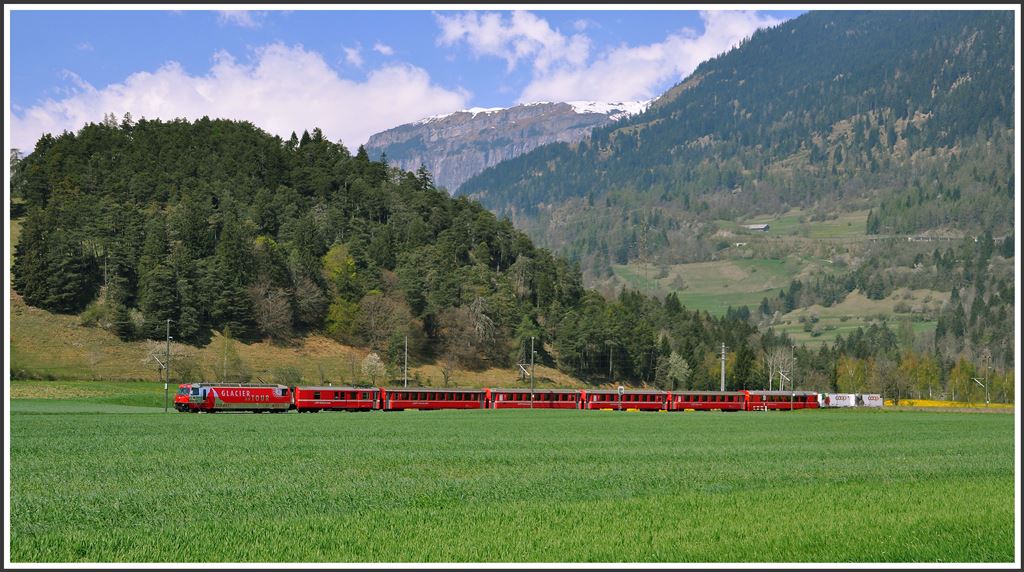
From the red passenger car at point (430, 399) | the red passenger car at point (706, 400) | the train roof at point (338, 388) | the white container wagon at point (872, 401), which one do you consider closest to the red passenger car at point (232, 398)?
the train roof at point (338, 388)

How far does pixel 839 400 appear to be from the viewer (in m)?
154

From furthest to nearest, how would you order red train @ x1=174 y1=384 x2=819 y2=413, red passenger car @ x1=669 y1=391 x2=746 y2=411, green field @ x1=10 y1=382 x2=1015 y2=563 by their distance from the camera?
red passenger car @ x1=669 y1=391 x2=746 y2=411, red train @ x1=174 y1=384 x2=819 y2=413, green field @ x1=10 y1=382 x2=1015 y2=563

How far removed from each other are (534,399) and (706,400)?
19.2m

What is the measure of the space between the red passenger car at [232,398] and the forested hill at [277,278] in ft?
202

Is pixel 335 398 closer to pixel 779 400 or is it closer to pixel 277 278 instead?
pixel 779 400

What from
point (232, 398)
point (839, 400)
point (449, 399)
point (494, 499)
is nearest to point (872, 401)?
point (839, 400)

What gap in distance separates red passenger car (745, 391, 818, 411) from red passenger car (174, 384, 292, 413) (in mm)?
50963

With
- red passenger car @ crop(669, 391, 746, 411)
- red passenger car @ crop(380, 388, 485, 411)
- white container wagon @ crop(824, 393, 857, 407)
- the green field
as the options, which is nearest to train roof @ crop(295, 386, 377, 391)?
red passenger car @ crop(380, 388, 485, 411)

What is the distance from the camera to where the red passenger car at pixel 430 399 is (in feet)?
318

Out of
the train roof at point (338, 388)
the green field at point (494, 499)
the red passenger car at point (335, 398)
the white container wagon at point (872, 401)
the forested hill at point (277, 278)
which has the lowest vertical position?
the white container wagon at point (872, 401)

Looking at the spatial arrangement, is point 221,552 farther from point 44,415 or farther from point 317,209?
point 317,209

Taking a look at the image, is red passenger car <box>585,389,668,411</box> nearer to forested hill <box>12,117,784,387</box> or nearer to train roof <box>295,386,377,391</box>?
train roof <box>295,386,377,391</box>

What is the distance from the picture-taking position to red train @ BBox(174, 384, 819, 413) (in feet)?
286

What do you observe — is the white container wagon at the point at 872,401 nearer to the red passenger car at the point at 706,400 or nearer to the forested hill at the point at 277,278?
the forested hill at the point at 277,278
